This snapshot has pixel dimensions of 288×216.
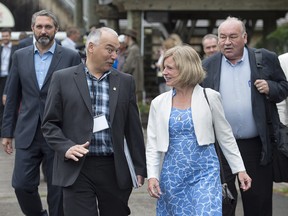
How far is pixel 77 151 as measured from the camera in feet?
18.0

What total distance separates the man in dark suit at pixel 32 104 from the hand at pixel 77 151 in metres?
1.40

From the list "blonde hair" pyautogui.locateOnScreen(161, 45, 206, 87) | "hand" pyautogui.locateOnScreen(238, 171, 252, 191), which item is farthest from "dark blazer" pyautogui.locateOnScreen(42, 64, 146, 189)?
"hand" pyautogui.locateOnScreen(238, 171, 252, 191)

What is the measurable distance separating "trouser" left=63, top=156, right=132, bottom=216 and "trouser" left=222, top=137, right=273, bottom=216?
1063 millimetres

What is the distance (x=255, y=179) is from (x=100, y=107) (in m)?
1.53

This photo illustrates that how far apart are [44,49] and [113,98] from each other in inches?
61.0

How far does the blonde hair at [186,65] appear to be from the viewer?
18.5ft

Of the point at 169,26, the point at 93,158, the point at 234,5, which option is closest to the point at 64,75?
the point at 93,158

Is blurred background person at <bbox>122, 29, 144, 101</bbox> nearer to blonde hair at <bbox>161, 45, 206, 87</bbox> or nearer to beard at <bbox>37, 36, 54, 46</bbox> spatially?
beard at <bbox>37, 36, 54, 46</bbox>

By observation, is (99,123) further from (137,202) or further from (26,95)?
(137,202)

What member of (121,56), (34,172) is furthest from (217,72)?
(121,56)

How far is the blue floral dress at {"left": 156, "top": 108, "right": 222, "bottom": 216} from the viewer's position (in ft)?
18.4

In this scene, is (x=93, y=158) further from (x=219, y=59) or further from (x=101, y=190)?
(x=219, y=59)

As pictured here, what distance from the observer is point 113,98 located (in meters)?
5.75

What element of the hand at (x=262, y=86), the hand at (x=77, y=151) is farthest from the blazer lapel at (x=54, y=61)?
the hand at (x=262, y=86)
